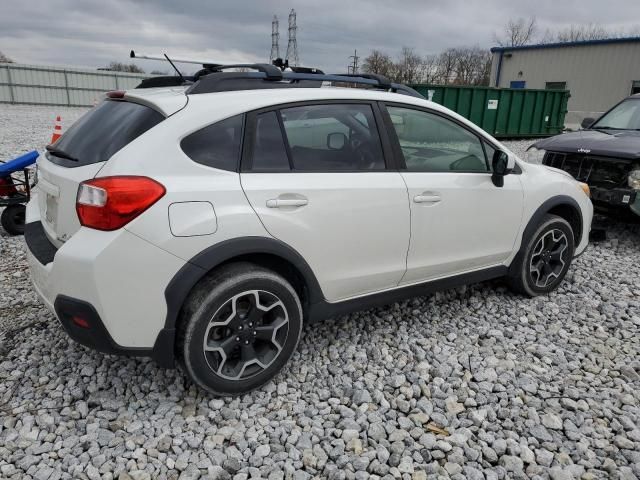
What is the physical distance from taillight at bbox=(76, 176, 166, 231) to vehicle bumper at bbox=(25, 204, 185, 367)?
6 centimetres

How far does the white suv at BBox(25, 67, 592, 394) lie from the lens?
2.46m

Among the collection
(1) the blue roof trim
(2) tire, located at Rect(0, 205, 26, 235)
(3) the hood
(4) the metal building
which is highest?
(1) the blue roof trim

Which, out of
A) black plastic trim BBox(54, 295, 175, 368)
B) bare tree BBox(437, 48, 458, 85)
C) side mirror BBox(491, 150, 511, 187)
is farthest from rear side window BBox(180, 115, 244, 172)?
bare tree BBox(437, 48, 458, 85)

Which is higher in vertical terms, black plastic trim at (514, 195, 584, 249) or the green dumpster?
the green dumpster

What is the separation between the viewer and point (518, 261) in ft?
13.6

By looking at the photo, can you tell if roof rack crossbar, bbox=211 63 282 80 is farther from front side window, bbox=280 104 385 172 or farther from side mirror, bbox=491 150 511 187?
side mirror, bbox=491 150 511 187

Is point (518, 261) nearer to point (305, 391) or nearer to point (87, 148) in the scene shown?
point (305, 391)

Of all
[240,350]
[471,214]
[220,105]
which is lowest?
[240,350]

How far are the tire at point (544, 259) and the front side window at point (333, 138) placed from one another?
1.68m

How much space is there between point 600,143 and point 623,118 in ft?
4.01

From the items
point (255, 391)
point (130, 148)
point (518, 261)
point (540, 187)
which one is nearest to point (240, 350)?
point (255, 391)

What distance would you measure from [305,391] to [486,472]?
3.57ft

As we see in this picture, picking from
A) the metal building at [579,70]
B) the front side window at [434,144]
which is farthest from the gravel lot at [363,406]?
the metal building at [579,70]

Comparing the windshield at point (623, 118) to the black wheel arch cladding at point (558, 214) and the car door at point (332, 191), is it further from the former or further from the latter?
the car door at point (332, 191)
